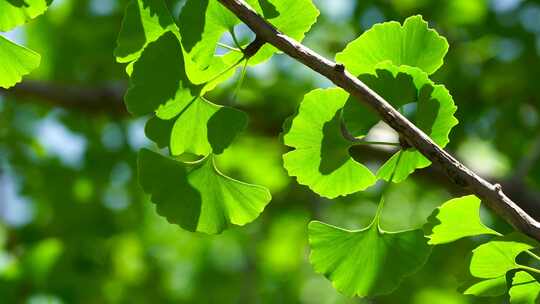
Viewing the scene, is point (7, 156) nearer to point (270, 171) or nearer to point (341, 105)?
point (270, 171)

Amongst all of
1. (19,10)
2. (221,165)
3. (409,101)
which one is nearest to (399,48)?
(409,101)

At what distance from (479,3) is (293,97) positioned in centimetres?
57

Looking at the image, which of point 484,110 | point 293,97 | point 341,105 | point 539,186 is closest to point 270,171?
point 293,97

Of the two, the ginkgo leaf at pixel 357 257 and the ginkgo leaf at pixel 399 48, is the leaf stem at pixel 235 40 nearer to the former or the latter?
the ginkgo leaf at pixel 399 48

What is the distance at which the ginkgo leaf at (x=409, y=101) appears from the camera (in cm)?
76

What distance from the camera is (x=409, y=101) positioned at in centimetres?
77

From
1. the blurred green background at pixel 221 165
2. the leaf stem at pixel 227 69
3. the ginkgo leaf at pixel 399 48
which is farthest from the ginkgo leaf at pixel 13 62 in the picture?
the blurred green background at pixel 221 165

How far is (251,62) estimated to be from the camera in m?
0.77

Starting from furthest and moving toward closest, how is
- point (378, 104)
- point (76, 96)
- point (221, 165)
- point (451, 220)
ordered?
point (221, 165) < point (76, 96) < point (451, 220) < point (378, 104)

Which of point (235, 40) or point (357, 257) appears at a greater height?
point (235, 40)

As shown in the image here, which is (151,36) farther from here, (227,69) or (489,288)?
(489,288)

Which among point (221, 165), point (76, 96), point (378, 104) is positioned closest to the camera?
point (378, 104)

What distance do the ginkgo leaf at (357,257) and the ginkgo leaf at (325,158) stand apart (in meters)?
0.05

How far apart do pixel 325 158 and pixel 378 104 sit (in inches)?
5.1
